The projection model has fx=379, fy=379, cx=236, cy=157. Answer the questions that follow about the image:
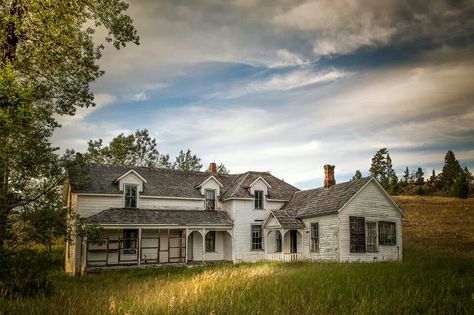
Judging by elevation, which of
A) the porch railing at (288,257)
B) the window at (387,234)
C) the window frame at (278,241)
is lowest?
the porch railing at (288,257)

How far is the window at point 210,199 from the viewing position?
107ft

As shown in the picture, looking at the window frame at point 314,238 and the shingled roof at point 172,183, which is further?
the window frame at point 314,238

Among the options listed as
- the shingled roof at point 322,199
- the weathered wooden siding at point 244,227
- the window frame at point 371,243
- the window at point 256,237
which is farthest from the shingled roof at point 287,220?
the window frame at point 371,243

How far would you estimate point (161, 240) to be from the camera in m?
29.3

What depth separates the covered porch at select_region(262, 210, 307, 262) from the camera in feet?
96.2

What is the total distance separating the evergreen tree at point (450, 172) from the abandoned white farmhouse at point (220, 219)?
68.8 meters

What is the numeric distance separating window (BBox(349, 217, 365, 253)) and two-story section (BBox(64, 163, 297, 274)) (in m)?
7.97

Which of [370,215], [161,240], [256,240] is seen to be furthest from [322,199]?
[161,240]

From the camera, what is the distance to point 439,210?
5300 cm

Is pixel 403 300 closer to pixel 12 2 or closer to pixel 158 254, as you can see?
pixel 12 2

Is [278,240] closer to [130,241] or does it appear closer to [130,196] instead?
[130,241]

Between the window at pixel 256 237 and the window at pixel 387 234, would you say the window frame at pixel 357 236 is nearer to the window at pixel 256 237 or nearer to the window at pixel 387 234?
the window at pixel 387 234

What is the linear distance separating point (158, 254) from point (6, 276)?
688 inches

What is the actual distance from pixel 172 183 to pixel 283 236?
10.1 meters
